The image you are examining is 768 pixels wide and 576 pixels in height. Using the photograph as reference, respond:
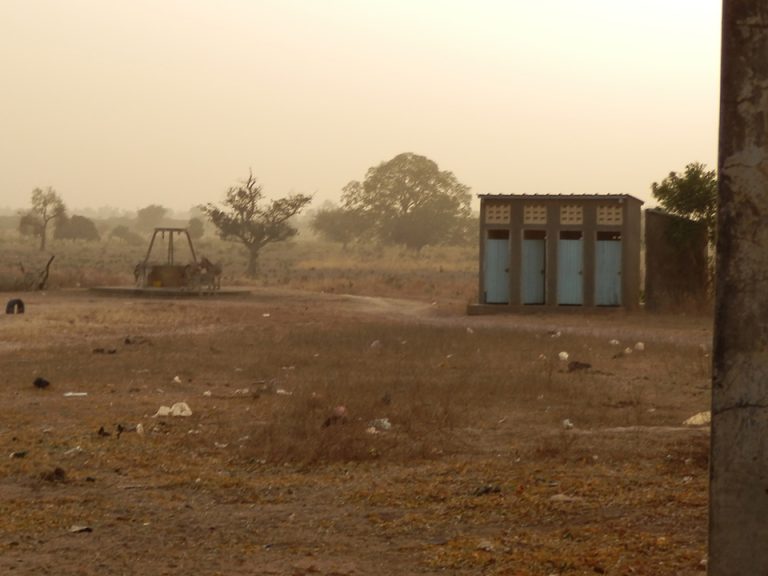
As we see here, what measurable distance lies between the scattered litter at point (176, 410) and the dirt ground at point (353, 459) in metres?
0.15

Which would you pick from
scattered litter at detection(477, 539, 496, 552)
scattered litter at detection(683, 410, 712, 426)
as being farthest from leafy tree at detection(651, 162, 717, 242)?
scattered litter at detection(477, 539, 496, 552)

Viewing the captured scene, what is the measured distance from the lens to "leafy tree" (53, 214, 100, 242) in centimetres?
8881

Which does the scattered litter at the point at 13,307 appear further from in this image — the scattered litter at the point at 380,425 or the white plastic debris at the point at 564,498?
the white plastic debris at the point at 564,498

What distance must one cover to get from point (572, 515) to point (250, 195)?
152ft

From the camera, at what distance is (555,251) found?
26.6 metres

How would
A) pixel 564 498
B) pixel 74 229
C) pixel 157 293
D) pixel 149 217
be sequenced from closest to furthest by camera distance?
pixel 564 498
pixel 157 293
pixel 74 229
pixel 149 217

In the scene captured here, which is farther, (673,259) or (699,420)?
(673,259)

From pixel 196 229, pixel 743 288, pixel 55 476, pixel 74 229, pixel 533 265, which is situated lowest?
pixel 55 476

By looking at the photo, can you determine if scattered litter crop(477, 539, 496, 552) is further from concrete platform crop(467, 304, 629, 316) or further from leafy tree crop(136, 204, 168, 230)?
leafy tree crop(136, 204, 168, 230)

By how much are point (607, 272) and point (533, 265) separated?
159cm

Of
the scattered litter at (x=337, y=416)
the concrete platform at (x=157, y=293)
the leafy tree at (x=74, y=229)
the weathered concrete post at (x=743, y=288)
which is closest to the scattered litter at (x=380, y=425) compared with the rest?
the scattered litter at (x=337, y=416)

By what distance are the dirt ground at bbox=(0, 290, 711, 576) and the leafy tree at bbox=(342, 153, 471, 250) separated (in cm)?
7257

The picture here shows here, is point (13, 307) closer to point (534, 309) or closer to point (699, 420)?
point (534, 309)

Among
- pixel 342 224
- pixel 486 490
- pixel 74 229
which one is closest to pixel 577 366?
pixel 486 490
